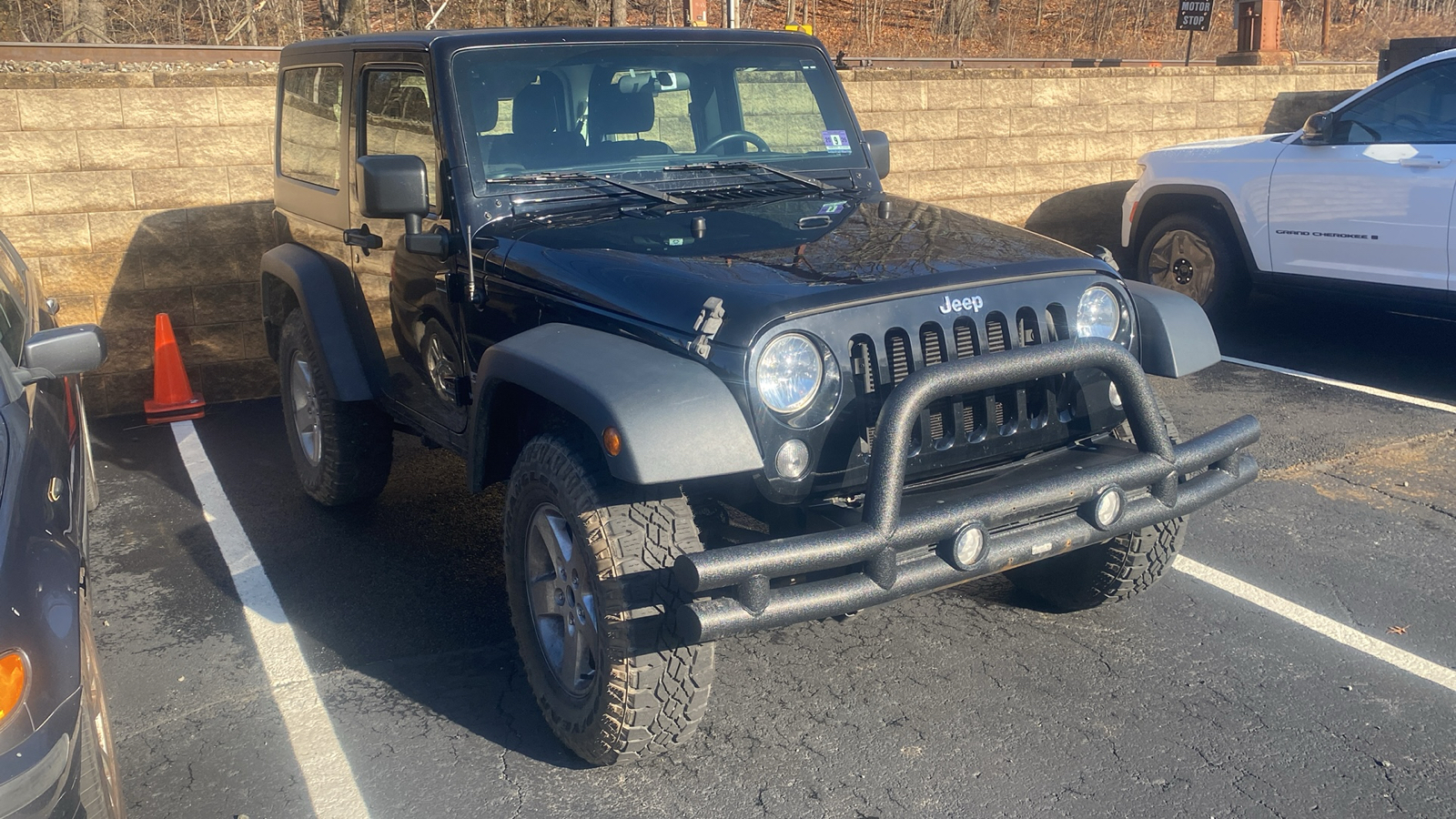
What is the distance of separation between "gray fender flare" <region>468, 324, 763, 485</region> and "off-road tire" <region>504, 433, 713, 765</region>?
0.57 ft

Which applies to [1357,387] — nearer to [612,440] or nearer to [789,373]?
[789,373]

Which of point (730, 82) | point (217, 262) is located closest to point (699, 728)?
point (730, 82)

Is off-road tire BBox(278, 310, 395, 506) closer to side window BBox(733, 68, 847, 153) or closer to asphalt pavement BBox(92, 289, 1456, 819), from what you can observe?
asphalt pavement BBox(92, 289, 1456, 819)

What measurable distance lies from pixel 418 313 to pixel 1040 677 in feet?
8.10

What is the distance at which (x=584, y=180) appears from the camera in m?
4.09

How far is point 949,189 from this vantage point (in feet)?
32.1

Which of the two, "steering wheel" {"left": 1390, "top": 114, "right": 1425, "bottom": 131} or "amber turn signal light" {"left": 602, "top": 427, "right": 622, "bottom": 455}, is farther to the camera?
"steering wheel" {"left": 1390, "top": 114, "right": 1425, "bottom": 131}

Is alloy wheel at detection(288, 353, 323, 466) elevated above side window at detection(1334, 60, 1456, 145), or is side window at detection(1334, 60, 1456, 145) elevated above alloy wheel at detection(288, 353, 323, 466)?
side window at detection(1334, 60, 1456, 145)

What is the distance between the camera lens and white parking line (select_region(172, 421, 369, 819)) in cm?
327

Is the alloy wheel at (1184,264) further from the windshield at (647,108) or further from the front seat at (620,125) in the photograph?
the front seat at (620,125)

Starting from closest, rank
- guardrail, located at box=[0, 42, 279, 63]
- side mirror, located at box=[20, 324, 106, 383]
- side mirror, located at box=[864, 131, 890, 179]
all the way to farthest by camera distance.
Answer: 1. side mirror, located at box=[20, 324, 106, 383]
2. side mirror, located at box=[864, 131, 890, 179]
3. guardrail, located at box=[0, 42, 279, 63]

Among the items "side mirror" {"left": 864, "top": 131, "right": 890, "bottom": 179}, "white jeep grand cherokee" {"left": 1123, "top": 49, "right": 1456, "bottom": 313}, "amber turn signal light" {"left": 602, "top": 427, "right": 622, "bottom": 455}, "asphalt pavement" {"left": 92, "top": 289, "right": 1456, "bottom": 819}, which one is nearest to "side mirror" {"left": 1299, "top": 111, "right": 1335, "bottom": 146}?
"white jeep grand cherokee" {"left": 1123, "top": 49, "right": 1456, "bottom": 313}

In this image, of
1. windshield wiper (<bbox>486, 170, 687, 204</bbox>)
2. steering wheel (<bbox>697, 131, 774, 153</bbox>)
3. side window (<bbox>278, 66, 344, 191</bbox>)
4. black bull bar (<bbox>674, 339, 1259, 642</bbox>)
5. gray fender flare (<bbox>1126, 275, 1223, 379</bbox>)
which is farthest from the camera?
side window (<bbox>278, 66, 344, 191</bbox>)

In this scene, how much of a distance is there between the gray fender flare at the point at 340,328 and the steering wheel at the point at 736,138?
1.51 m
